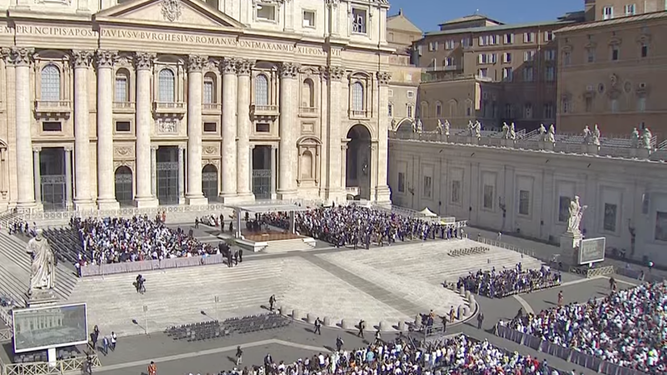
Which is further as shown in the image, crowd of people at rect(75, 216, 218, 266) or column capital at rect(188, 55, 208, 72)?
column capital at rect(188, 55, 208, 72)

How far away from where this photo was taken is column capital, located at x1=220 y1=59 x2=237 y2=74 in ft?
201

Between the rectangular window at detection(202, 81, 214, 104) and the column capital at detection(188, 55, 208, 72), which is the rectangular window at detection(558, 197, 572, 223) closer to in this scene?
the rectangular window at detection(202, 81, 214, 104)

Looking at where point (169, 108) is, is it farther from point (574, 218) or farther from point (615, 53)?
point (615, 53)

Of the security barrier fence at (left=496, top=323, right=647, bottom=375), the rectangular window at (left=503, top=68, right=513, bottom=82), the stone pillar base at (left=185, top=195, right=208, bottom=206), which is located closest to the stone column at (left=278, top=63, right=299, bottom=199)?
the stone pillar base at (left=185, top=195, right=208, bottom=206)

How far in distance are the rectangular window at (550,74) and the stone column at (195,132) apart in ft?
128

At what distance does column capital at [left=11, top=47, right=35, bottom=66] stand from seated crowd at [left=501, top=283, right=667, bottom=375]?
38164mm

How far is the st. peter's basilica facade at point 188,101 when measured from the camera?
5459 centimetres

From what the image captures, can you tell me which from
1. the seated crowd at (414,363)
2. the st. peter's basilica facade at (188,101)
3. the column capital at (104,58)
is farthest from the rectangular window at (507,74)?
the seated crowd at (414,363)

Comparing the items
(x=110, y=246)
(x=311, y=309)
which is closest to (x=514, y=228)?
(x=311, y=309)

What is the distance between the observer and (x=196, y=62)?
59.7 metres

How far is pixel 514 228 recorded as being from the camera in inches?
2415

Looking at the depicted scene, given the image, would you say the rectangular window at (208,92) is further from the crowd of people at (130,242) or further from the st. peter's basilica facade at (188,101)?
the crowd of people at (130,242)

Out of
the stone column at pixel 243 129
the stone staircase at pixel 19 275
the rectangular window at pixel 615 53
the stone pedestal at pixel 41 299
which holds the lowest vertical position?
the stone staircase at pixel 19 275

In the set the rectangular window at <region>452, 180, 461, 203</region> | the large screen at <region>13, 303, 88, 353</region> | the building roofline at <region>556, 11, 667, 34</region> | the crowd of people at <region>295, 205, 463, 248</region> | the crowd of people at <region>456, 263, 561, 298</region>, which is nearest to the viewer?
the large screen at <region>13, 303, 88, 353</region>
